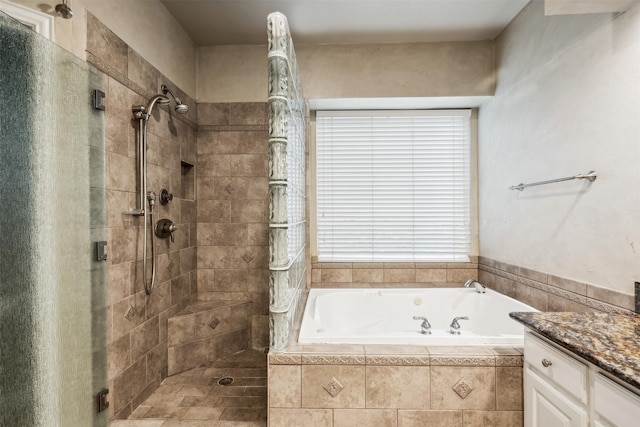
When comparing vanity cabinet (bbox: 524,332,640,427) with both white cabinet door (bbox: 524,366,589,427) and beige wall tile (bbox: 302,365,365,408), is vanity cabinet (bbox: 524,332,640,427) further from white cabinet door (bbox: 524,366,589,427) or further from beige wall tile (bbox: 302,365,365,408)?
beige wall tile (bbox: 302,365,365,408)

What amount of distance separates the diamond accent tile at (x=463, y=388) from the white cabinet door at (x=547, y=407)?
0.24m

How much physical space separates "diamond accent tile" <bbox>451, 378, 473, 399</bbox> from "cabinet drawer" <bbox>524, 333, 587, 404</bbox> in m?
0.29

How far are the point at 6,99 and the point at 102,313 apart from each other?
1058mm

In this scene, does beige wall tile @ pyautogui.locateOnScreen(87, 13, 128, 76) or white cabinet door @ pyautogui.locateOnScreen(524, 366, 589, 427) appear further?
beige wall tile @ pyautogui.locateOnScreen(87, 13, 128, 76)

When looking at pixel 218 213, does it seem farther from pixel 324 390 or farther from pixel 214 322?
pixel 324 390

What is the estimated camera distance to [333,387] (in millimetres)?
1519

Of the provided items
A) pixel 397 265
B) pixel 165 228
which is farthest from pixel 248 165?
pixel 397 265

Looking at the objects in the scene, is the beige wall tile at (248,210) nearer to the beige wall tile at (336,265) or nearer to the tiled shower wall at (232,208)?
the tiled shower wall at (232,208)

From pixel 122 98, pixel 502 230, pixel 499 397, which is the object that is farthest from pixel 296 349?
pixel 502 230

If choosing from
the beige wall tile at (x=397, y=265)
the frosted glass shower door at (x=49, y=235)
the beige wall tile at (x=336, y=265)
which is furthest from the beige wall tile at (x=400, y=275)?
the frosted glass shower door at (x=49, y=235)

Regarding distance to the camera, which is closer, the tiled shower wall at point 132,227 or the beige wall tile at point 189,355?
the tiled shower wall at point 132,227

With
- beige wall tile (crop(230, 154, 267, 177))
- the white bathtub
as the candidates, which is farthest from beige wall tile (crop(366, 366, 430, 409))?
beige wall tile (crop(230, 154, 267, 177))

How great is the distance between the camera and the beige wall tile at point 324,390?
1518 millimetres

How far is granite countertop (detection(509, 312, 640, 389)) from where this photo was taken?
94cm
